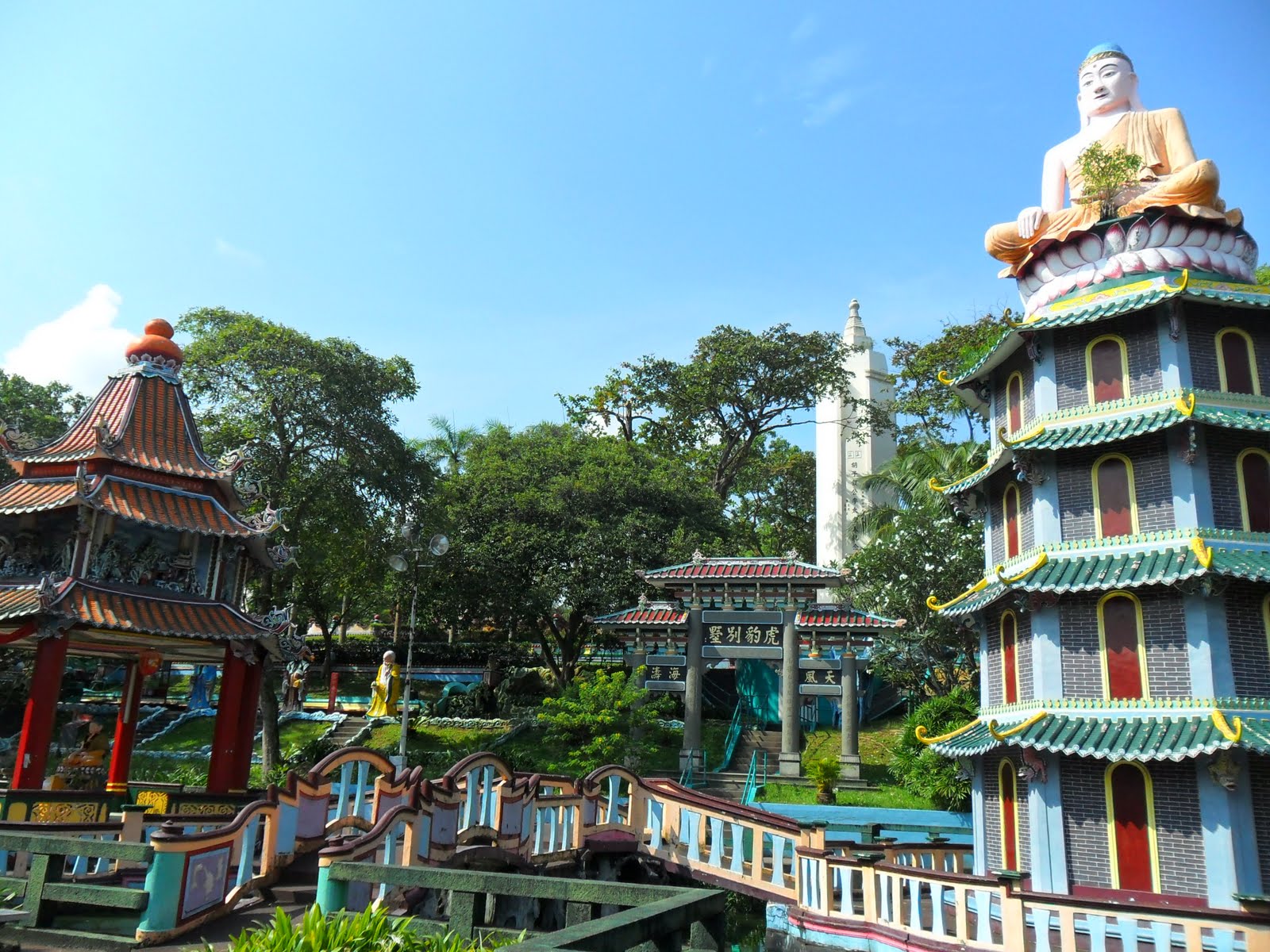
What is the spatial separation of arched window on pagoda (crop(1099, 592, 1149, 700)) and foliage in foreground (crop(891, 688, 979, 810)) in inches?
397

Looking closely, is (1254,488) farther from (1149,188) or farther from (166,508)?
(166,508)

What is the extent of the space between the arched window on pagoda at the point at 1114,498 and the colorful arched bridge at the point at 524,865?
6.18 metres

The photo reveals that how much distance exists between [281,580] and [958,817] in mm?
21844

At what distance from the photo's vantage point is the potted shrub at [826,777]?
2703 cm

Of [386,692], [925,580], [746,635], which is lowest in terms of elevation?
[386,692]

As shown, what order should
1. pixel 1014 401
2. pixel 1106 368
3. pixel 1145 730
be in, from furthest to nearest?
pixel 1014 401 → pixel 1106 368 → pixel 1145 730

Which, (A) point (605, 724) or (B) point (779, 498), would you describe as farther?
(B) point (779, 498)

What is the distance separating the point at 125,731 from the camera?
2105cm

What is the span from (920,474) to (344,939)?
103ft

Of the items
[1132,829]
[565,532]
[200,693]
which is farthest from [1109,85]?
[200,693]

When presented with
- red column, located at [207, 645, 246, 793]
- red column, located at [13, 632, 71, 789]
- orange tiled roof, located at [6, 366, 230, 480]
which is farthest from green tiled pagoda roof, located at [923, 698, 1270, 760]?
orange tiled roof, located at [6, 366, 230, 480]

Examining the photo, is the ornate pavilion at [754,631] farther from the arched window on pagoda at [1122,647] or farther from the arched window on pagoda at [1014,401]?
the arched window on pagoda at [1122,647]

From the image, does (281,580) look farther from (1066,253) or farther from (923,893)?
(1066,253)

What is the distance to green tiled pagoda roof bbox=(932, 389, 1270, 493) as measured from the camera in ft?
49.9
